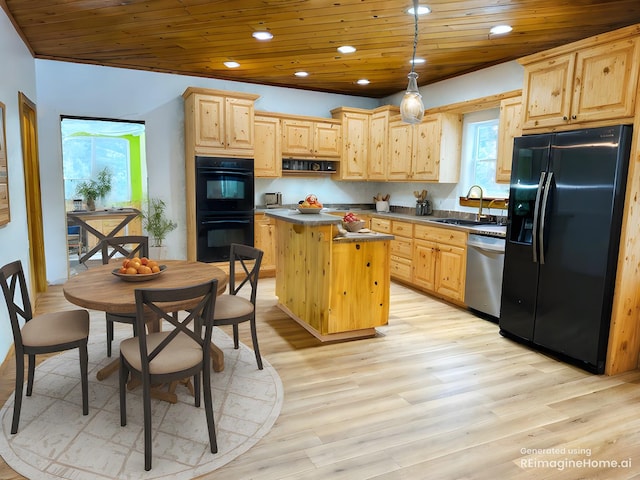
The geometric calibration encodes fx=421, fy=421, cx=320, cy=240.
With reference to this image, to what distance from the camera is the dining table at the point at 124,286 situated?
2182 millimetres

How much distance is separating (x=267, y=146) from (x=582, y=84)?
3816 mm

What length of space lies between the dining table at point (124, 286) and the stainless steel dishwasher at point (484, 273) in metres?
2.63

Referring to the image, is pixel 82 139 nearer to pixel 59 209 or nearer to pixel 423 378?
pixel 59 209

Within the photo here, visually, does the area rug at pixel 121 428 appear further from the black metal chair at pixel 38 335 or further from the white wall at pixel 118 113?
the white wall at pixel 118 113

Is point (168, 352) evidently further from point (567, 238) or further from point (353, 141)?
point (353, 141)

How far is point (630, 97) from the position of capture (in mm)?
2777

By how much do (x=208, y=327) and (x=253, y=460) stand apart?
682 millimetres

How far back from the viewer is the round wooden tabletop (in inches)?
85.9

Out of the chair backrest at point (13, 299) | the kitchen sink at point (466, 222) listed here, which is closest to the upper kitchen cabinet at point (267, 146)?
the kitchen sink at point (466, 222)

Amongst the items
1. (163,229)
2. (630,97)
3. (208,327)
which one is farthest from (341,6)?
(163,229)

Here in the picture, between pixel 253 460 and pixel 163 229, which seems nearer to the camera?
pixel 253 460

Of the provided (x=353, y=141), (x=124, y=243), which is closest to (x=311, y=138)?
(x=353, y=141)

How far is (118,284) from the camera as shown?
252 centimetres

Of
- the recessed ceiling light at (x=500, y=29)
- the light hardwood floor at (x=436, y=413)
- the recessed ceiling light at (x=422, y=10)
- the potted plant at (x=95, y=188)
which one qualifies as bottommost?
the light hardwood floor at (x=436, y=413)
